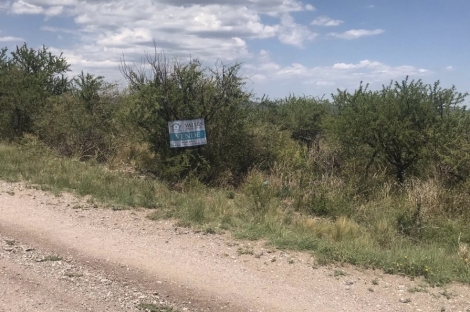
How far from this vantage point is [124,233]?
719cm

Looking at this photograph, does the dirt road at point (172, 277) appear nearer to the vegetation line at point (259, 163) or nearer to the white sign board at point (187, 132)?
the vegetation line at point (259, 163)

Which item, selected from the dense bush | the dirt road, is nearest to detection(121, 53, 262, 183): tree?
the dense bush

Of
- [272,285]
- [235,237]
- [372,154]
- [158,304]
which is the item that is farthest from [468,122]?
[158,304]

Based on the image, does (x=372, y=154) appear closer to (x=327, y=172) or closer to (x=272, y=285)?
(x=327, y=172)

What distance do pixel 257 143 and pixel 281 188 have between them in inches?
99.9

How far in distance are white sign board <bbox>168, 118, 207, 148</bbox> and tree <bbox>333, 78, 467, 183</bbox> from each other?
4.52m

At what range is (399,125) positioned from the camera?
1314 centimetres

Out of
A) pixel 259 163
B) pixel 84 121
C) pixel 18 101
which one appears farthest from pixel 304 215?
pixel 18 101

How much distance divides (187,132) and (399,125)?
585cm

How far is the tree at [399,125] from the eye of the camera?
13180mm

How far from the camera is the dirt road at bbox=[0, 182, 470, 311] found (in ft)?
16.3

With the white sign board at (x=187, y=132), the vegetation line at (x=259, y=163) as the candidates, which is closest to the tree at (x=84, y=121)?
the vegetation line at (x=259, y=163)

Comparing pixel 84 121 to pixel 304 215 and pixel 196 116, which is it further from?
pixel 304 215

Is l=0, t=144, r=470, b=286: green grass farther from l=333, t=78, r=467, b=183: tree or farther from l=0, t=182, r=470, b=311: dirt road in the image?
l=333, t=78, r=467, b=183: tree
